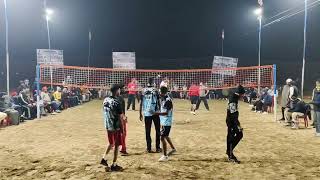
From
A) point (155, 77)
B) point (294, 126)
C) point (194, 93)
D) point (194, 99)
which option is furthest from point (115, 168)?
point (155, 77)

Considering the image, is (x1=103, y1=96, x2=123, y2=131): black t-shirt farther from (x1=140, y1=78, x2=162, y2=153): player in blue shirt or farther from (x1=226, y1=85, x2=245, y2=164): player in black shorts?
(x1=226, y1=85, x2=245, y2=164): player in black shorts

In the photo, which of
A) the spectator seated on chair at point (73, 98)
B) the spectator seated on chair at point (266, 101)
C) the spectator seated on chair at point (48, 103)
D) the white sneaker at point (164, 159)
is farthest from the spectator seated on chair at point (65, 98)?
the white sneaker at point (164, 159)

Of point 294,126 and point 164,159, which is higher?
point 294,126

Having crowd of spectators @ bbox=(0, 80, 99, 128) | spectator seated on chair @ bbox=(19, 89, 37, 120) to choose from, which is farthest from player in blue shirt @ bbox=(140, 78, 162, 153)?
spectator seated on chair @ bbox=(19, 89, 37, 120)

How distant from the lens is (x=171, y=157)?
10.2m

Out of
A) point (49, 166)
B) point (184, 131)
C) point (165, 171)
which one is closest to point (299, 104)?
point (184, 131)

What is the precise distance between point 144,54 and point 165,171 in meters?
32.1

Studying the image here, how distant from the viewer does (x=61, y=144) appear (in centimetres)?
1220

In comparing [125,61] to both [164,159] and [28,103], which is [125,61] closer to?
[28,103]

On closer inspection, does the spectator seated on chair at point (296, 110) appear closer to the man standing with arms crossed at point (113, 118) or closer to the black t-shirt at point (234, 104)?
the black t-shirt at point (234, 104)

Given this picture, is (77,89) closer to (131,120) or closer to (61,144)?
(131,120)

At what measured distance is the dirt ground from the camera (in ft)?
28.4

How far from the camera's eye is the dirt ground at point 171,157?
8.65m

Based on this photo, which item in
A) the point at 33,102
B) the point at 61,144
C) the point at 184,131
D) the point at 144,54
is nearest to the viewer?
the point at 61,144
